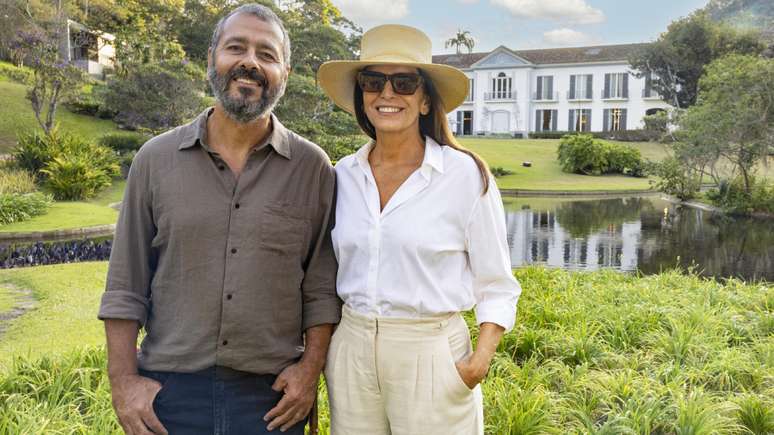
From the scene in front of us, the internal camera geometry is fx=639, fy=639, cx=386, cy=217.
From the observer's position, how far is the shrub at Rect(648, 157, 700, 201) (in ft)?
65.6

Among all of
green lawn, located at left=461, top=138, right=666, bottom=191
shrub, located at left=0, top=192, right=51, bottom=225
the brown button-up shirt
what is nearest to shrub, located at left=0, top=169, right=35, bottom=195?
shrub, located at left=0, top=192, right=51, bottom=225

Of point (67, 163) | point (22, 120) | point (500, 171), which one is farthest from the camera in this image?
point (500, 171)

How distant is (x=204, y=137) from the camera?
6.33ft

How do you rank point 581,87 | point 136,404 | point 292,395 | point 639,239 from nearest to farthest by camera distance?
point 136,404
point 292,395
point 639,239
point 581,87

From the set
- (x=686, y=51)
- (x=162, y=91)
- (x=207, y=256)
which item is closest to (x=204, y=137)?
(x=207, y=256)

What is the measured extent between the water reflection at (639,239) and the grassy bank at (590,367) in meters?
3.09

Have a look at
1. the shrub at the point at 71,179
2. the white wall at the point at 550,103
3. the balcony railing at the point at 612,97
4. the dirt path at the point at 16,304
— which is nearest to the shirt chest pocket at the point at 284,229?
the dirt path at the point at 16,304

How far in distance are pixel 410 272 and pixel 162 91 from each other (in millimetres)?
20756

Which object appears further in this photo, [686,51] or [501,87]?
[501,87]

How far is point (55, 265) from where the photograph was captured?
25.8 feet

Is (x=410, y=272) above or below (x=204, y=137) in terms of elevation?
below

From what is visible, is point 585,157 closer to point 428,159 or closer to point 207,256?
point 428,159

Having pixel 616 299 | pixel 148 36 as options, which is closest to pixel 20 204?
pixel 616 299

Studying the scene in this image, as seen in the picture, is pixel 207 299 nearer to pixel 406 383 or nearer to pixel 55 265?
pixel 406 383
